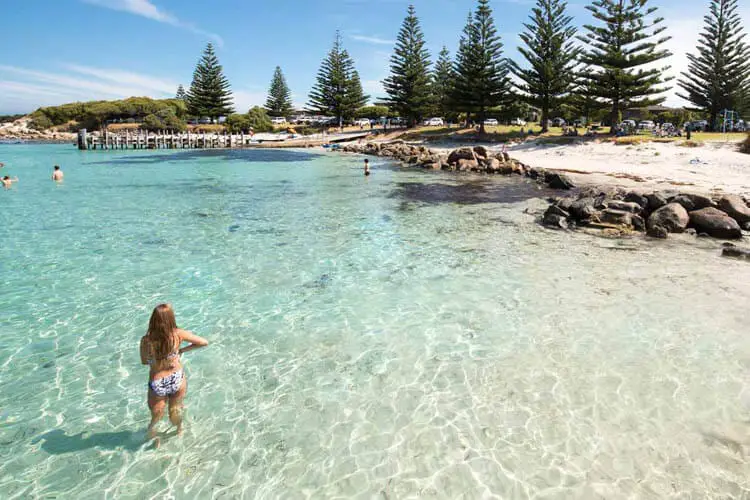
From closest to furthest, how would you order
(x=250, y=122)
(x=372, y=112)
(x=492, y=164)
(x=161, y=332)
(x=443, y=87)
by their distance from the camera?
(x=161, y=332) < (x=492, y=164) < (x=443, y=87) < (x=250, y=122) < (x=372, y=112)

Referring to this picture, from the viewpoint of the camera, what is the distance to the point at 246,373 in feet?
19.3

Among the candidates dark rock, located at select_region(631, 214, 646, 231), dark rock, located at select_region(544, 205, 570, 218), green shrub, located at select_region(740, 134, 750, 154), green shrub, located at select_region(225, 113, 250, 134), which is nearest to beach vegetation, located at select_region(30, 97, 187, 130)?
green shrub, located at select_region(225, 113, 250, 134)

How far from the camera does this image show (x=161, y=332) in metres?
4.23

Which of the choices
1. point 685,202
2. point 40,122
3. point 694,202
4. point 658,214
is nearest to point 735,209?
point 694,202

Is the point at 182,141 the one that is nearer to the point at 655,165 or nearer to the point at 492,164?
the point at 492,164

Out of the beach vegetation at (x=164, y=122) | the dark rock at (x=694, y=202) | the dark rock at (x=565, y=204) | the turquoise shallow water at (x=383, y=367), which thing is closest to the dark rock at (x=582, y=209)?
the dark rock at (x=565, y=204)

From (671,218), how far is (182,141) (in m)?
62.6

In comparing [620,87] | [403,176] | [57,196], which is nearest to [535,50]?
[620,87]

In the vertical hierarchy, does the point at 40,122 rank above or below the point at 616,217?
above

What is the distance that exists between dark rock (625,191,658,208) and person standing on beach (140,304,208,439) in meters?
15.1

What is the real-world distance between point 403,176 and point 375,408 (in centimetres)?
2497

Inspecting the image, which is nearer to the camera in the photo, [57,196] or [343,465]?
[343,465]

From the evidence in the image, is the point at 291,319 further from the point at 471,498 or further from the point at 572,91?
the point at 572,91

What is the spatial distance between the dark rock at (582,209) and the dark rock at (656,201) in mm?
1846
